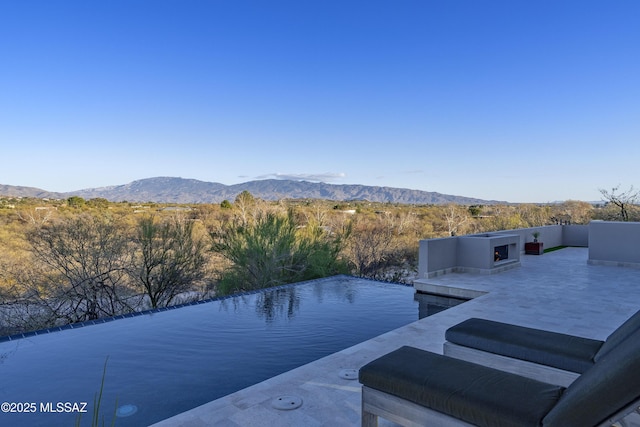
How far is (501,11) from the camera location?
41.4 ft

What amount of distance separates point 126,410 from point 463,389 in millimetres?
3049

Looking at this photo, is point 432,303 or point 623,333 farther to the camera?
point 432,303

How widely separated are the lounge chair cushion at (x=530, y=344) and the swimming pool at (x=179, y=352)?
2142mm

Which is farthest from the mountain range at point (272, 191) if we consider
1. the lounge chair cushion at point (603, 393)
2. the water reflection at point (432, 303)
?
the lounge chair cushion at point (603, 393)

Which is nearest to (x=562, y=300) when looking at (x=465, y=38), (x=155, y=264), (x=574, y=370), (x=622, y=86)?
(x=574, y=370)

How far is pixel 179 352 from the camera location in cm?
491

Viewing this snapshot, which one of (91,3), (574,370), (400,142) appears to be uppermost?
(91,3)

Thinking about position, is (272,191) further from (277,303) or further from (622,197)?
(277,303)

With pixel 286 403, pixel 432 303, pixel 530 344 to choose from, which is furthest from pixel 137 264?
pixel 530 344

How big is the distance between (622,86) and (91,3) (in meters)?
19.6

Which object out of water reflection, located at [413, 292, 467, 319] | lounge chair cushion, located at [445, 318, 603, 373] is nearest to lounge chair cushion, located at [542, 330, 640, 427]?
lounge chair cushion, located at [445, 318, 603, 373]

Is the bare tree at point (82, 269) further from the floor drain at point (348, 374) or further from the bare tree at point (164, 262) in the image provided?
the floor drain at point (348, 374)

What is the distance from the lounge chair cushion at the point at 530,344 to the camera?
2.79m

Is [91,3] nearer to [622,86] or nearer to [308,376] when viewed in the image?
[308,376]
